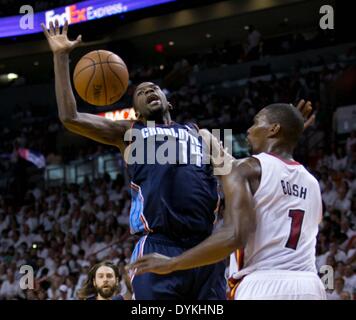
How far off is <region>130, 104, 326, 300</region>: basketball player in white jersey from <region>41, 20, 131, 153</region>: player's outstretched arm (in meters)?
1.19

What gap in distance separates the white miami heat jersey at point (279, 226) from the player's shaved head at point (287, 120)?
6.6 inches

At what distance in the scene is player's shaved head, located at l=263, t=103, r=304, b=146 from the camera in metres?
3.43

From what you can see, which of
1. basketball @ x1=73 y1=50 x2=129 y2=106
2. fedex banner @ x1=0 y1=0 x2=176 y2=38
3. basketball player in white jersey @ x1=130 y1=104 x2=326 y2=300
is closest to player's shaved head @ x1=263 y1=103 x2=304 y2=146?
basketball player in white jersey @ x1=130 y1=104 x2=326 y2=300

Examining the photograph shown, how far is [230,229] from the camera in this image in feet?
10.1

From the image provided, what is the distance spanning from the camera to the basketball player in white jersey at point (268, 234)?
123 inches

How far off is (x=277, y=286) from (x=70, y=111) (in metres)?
1.69

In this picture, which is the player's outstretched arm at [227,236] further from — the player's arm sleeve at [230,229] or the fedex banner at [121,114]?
the fedex banner at [121,114]

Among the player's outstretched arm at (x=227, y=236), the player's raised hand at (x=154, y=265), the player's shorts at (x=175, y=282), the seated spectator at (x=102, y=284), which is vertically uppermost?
the player's outstretched arm at (x=227, y=236)

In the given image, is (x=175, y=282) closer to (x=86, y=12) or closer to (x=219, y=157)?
(x=219, y=157)

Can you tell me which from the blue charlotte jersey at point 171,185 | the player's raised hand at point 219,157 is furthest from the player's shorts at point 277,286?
the blue charlotte jersey at point 171,185

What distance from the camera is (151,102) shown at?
4.46 metres

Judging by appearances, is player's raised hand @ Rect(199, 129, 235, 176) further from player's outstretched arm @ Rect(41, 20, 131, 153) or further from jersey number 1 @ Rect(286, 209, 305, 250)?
player's outstretched arm @ Rect(41, 20, 131, 153)

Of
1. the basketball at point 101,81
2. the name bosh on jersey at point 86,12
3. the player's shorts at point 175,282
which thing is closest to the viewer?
the player's shorts at point 175,282

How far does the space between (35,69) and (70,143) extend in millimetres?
5066
